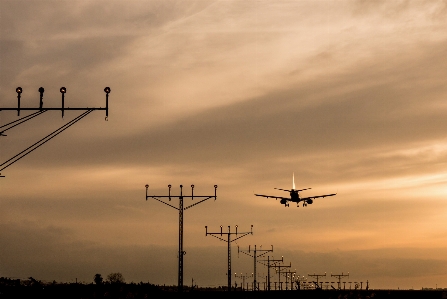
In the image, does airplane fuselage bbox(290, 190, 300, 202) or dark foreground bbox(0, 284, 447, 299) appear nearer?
dark foreground bbox(0, 284, 447, 299)

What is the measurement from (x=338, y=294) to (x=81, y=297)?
1370 inches

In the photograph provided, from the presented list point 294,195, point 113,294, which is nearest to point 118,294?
point 113,294

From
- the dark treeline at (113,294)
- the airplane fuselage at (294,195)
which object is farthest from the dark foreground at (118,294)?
the airplane fuselage at (294,195)

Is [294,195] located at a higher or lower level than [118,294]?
higher

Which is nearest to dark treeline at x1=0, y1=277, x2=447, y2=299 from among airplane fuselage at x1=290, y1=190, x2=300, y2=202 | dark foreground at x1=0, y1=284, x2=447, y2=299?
dark foreground at x1=0, y1=284, x2=447, y2=299

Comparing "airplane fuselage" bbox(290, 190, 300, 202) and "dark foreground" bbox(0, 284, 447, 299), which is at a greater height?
"airplane fuselage" bbox(290, 190, 300, 202)

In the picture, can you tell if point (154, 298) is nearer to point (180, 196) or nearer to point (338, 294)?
point (180, 196)

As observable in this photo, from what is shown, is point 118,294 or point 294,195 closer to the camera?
point 118,294

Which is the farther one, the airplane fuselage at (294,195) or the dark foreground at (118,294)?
the airplane fuselage at (294,195)

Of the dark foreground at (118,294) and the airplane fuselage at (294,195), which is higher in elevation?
the airplane fuselage at (294,195)

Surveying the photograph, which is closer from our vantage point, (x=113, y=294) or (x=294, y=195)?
(x=113, y=294)

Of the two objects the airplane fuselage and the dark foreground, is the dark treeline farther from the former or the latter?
the airplane fuselage

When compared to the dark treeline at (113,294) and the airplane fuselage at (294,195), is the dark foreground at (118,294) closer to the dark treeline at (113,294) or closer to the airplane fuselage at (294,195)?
the dark treeline at (113,294)

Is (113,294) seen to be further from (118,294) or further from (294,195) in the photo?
(294,195)
